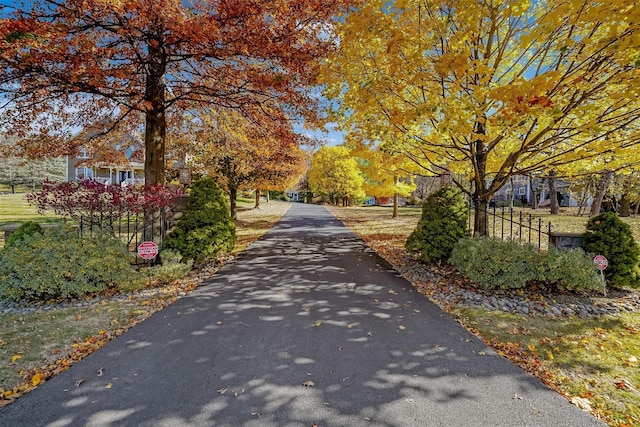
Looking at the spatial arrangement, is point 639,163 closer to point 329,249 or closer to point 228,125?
point 329,249

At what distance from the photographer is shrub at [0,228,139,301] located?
482cm

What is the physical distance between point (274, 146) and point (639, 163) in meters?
8.78

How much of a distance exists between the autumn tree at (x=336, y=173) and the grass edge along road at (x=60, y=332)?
25.9 meters

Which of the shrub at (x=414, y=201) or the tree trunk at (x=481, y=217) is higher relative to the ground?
the shrub at (x=414, y=201)

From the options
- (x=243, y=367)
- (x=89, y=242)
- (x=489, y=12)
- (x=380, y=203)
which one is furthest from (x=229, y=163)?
(x=380, y=203)

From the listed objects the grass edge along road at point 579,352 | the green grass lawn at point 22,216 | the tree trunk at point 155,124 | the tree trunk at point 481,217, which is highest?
the tree trunk at point 155,124

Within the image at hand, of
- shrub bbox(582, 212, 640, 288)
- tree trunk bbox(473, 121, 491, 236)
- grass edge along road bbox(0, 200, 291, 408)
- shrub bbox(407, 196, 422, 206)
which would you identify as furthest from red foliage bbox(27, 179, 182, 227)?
shrub bbox(407, 196, 422, 206)

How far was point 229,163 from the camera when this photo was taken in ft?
48.6

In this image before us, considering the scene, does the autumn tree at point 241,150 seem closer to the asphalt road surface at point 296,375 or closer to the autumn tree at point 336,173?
the asphalt road surface at point 296,375

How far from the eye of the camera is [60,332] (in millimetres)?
3891

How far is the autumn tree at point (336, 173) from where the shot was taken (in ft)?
100

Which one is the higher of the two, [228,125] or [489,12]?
[489,12]

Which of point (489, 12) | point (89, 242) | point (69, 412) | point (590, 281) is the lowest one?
point (69, 412)

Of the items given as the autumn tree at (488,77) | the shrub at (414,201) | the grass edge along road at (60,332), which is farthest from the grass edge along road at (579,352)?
the shrub at (414,201)
